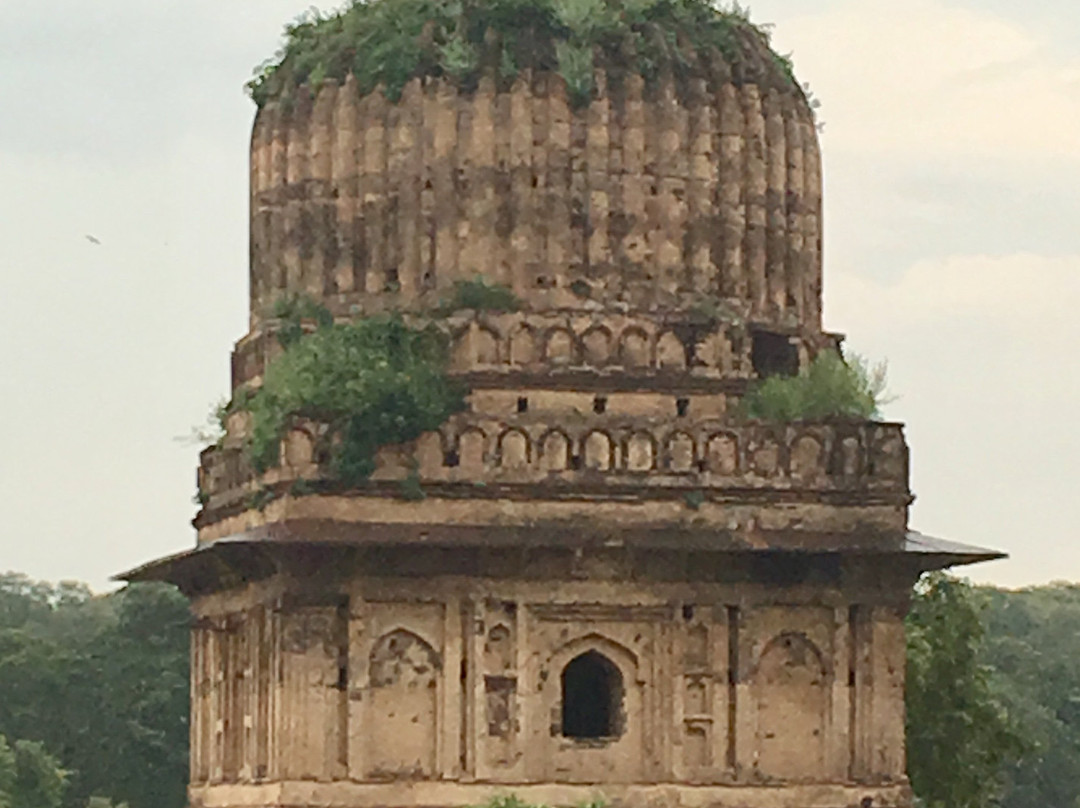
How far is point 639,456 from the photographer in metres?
28.0

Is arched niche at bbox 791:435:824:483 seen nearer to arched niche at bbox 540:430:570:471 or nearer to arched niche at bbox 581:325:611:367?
arched niche at bbox 581:325:611:367

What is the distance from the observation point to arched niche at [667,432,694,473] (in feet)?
92.0

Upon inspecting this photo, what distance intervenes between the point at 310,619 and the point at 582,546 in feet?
6.84

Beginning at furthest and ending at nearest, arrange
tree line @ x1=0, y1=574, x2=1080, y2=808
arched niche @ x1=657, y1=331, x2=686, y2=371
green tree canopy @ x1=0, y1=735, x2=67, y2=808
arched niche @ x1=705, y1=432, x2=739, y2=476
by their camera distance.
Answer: tree line @ x1=0, y1=574, x2=1080, y2=808, green tree canopy @ x1=0, y1=735, x2=67, y2=808, arched niche @ x1=657, y1=331, x2=686, y2=371, arched niche @ x1=705, y1=432, x2=739, y2=476

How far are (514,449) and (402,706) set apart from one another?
210cm

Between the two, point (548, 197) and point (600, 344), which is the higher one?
point (548, 197)

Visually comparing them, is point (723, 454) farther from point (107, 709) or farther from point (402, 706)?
point (107, 709)

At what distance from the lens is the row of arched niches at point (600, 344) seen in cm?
2844

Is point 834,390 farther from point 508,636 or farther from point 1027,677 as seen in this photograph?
point 1027,677

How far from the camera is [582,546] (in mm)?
27578

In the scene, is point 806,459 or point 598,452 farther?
point 806,459

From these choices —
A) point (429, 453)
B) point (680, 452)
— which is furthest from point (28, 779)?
point (680, 452)

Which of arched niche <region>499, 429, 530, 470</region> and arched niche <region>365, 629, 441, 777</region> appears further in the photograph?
arched niche <region>499, 429, 530, 470</region>

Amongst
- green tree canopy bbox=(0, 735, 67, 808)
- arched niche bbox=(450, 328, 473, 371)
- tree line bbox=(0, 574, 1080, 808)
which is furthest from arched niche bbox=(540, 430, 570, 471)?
green tree canopy bbox=(0, 735, 67, 808)
